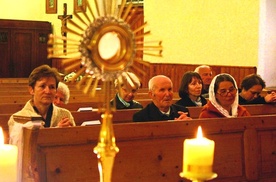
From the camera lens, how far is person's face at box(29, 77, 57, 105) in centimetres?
451

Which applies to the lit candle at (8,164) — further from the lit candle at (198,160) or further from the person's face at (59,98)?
the person's face at (59,98)

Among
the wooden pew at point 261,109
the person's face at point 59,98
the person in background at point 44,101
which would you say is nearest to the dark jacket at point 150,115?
the person in background at point 44,101

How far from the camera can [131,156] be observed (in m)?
3.76

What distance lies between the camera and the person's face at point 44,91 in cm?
451

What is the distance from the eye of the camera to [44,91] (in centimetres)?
452

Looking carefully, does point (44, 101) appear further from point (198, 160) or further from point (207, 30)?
point (207, 30)

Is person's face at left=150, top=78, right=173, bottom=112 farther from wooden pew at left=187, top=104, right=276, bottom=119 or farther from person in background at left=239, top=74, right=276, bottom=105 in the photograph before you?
person in background at left=239, top=74, right=276, bottom=105

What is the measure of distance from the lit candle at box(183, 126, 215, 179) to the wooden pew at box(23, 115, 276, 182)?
1.88 meters

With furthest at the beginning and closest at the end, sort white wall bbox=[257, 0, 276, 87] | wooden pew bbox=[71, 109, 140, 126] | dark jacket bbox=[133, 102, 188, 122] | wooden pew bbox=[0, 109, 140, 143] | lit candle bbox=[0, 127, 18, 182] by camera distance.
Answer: white wall bbox=[257, 0, 276, 87]
wooden pew bbox=[71, 109, 140, 126]
wooden pew bbox=[0, 109, 140, 143]
dark jacket bbox=[133, 102, 188, 122]
lit candle bbox=[0, 127, 18, 182]

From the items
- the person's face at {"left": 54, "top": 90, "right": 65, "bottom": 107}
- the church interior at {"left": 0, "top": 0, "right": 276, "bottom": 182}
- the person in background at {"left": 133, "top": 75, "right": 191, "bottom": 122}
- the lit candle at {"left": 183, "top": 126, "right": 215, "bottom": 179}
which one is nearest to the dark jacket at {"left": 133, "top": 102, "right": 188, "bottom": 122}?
the person in background at {"left": 133, "top": 75, "right": 191, "bottom": 122}

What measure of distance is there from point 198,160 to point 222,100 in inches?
146

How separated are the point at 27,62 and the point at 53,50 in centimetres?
1622

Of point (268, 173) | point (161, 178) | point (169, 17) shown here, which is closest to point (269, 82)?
point (169, 17)

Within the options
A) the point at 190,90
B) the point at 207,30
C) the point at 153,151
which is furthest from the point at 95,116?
the point at 207,30
